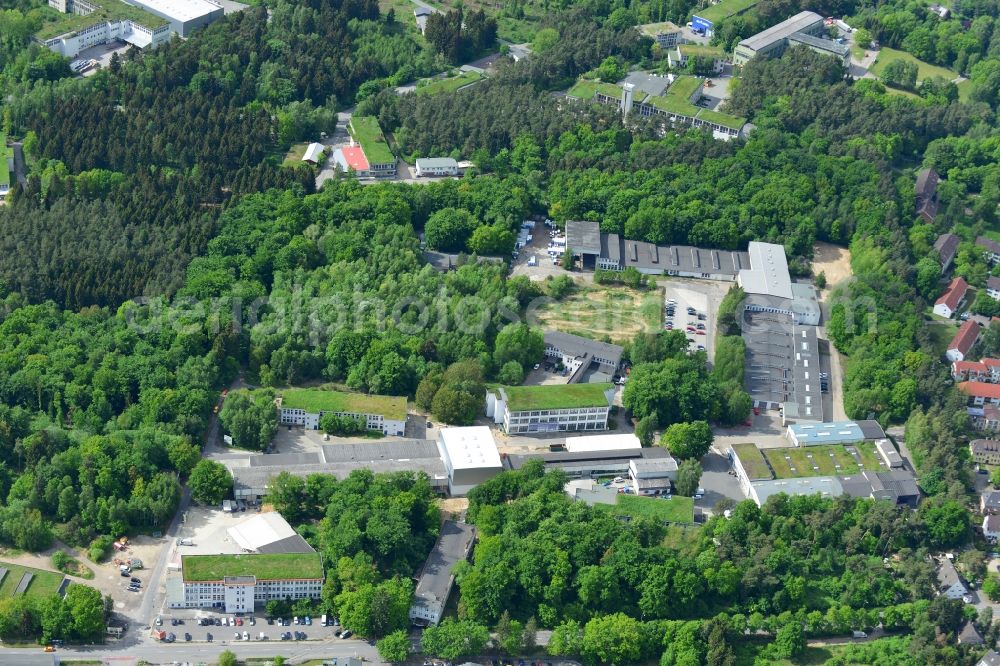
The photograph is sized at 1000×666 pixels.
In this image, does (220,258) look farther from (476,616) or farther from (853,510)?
(853,510)

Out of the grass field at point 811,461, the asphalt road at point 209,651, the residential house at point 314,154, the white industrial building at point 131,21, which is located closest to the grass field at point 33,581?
the asphalt road at point 209,651

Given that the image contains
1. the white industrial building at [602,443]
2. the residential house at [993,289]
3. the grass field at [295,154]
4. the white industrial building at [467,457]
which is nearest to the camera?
the white industrial building at [467,457]

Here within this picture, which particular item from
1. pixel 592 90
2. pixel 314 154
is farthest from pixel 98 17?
pixel 592 90

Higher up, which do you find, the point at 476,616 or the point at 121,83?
the point at 121,83

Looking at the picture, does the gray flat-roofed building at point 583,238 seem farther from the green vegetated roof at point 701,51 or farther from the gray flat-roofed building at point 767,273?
the green vegetated roof at point 701,51

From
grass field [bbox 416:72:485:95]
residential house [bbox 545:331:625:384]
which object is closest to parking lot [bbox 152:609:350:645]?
residential house [bbox 545:331:625:384]

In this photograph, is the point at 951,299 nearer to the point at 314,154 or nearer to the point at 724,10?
the point at 724,10

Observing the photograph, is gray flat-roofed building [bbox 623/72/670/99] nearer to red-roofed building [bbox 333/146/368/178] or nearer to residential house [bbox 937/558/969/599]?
red-roofed building [bbox 333/146/368/178]

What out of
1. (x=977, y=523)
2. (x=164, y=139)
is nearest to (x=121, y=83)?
(x=164, y=139)
